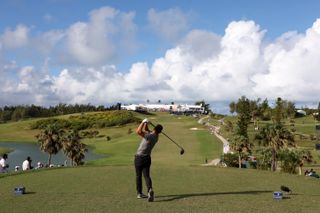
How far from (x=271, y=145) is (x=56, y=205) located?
2638 inches

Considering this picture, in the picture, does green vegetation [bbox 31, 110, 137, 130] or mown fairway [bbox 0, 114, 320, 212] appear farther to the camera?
green vegetation [bbox 31, 110, 137, 130]

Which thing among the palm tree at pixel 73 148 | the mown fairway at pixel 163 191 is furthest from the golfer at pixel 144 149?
the palm tree at pixel 73 148

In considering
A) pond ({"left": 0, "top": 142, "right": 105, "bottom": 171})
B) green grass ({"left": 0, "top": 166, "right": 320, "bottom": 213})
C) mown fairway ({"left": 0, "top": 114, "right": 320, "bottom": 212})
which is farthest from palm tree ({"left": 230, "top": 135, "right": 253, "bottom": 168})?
green grass ({"left": 0, "top": 166, "right": 320, "bottom": 213})

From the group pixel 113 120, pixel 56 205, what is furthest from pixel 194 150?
pixel 56 205

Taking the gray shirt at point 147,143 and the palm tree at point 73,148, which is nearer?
the gray shirt at point 147,143

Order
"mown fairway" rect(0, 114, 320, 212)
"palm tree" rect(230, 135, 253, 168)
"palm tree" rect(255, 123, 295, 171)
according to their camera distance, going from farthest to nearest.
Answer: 1. "palm tree" rect(255, 123, 295, 171)
2. "palm tree" rect(230, 135, 253, 168)
3. "mown fairway" rect(0, 114, 320, 212)

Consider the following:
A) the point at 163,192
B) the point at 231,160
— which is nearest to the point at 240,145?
the point at 231,160

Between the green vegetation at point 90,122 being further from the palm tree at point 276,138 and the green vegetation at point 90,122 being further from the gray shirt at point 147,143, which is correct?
the gray shirt at point 147,143

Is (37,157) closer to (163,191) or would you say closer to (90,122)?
(90,122)

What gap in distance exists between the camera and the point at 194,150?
11181 centimetres

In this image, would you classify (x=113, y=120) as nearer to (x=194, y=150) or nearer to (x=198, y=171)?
(x=194, y=150)

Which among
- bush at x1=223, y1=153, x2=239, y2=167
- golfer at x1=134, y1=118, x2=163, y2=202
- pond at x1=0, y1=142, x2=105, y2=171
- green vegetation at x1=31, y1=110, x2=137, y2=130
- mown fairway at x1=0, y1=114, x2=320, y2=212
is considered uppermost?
green vegetation at x1=31, y1=110, x2=137, y2=130

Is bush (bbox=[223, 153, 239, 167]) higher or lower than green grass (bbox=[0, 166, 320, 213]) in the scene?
lower

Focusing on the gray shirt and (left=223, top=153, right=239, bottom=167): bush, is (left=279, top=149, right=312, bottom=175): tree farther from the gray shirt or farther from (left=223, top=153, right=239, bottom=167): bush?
the gray shirt
